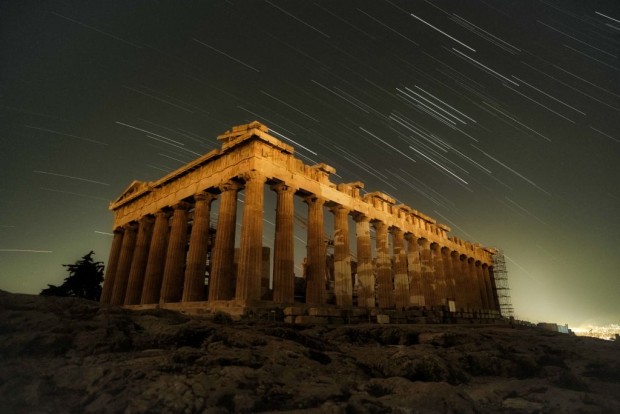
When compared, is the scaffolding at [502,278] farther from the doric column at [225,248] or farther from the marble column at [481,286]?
the doric column at [225,248]

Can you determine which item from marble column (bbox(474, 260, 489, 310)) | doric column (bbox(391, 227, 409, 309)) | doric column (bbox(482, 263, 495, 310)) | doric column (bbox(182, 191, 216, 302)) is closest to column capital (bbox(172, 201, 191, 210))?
doric column (bbox(182, 191, 216, 302))

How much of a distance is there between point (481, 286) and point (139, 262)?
36.1 meters

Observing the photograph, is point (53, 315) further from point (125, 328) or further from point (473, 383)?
point (473, 383)

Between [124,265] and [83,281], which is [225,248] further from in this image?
[83,281]

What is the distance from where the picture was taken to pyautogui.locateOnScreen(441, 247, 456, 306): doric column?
32.7m

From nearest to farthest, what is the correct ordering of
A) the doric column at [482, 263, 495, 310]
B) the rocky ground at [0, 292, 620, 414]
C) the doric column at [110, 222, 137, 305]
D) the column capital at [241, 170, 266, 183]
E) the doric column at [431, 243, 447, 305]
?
1. the rocky ground at [0, 292, 620, 414]
2. the column capital at [241, 170, 266, 183]
3. the doric column at [110, 222, 137, 305]
4. the doric column at [431, 243, 447, 305]
5. the doric column at [482, 263, 495, 310]

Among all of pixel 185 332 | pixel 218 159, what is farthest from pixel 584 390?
pixel 218 159

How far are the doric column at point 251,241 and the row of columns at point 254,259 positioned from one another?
0.05 m

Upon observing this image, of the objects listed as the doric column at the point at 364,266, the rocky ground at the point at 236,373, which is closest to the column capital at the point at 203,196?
the doric column at the point at 364,266

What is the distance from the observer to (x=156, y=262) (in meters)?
22.7

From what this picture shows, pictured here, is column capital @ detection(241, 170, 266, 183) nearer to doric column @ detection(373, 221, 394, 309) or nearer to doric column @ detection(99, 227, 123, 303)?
doric column @ detection(373, 221, 394, 309)

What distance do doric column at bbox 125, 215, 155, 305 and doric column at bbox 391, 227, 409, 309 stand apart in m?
19.2

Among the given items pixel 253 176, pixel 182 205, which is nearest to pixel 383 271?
pixel 253 176

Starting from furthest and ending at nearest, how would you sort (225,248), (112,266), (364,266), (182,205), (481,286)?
(481,286), (112,266), (364,266), (182,205), (225,248)
